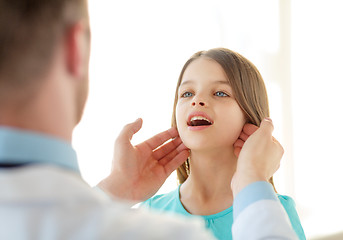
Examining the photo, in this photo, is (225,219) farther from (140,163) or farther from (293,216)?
(140,163)

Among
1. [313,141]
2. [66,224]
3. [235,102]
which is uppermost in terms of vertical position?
[66,224]

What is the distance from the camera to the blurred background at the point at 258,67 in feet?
6.50

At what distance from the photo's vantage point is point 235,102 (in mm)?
1438

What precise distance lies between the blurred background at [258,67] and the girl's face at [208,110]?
588mm

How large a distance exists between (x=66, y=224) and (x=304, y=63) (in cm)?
263

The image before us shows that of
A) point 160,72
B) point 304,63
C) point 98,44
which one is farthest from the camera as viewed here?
point 304,63

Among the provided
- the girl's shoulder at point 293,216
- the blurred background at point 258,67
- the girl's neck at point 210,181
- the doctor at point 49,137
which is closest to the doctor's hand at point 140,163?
the girl's neck at point 210,181

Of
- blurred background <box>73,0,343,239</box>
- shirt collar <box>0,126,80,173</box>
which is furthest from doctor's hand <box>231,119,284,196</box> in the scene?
blurred background <box>73,0,343,239</box>

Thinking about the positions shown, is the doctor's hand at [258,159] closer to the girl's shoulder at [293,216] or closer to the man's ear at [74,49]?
the girl's shoulder at [293,216]

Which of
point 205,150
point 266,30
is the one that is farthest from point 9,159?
point 266,30

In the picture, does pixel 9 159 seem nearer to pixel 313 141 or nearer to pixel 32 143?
pixel 32 143

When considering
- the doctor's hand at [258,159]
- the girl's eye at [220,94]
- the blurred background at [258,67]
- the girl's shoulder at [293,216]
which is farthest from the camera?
the blurred background at [258,67]

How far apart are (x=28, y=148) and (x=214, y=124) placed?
897mm

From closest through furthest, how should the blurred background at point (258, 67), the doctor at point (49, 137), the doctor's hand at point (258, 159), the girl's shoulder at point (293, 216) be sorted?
the doctor at point (49, 137)
the doctor's hand at point (258, 159)
the girl's shoulder at point (293, 216)
the blurred background at point (258, 67)
